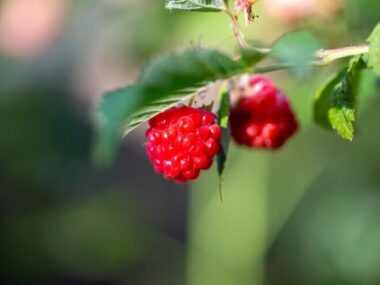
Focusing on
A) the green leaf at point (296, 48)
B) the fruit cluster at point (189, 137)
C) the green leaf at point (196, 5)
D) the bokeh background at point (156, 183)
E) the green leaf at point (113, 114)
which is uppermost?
the green leaf at point (196, 5)

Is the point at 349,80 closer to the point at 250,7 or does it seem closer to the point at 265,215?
the point at 250,7

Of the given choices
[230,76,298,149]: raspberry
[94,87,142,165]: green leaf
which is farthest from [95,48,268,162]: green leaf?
[230,76,298,149]: raspberry

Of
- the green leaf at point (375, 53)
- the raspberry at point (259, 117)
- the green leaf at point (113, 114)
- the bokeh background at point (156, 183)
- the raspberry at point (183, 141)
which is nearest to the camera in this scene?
the green leaf at point (113, 114)

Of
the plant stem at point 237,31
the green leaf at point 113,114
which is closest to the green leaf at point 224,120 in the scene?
the plant stem at point 237,31

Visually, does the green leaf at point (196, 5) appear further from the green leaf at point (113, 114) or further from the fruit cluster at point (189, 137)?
the green leaf at point (113, 114)

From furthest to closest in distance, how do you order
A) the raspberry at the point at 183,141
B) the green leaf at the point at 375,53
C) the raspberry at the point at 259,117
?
the raspberry at the point at 259,117 → the raspberry at the point at 183,141 → the green leaf at the point at 375,53

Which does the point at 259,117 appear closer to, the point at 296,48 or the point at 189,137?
the point at 189,137
